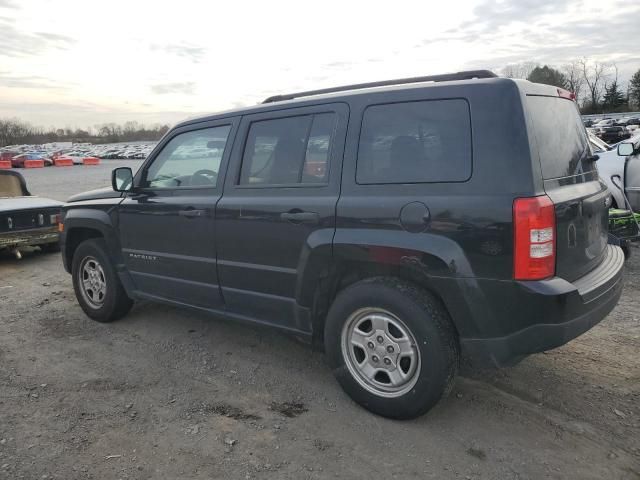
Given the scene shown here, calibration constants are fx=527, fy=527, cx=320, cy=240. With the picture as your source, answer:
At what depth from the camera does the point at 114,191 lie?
4879mm

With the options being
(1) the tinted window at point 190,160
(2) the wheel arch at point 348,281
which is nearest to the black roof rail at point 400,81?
(1) the tinted window at point 190,160

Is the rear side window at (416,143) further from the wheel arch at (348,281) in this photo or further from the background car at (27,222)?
the background car at (27,222)

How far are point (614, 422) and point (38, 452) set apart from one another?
336 cm

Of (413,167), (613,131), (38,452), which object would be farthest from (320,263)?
(613,131)

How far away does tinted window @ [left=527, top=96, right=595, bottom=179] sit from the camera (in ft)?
9.46

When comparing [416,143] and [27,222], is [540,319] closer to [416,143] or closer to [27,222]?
[416,143]

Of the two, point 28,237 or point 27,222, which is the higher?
point 27,222

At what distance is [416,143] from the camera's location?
307 cm

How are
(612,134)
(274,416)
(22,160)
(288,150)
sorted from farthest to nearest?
(22,160)
(612,134)
(288,150)
(274,416)

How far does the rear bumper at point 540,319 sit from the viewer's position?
2709 mm

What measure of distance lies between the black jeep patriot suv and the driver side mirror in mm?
606

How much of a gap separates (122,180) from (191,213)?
3.33ft

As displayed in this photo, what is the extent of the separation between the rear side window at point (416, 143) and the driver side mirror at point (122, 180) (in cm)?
241

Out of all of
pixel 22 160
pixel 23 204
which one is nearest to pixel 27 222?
pixel 23 204
